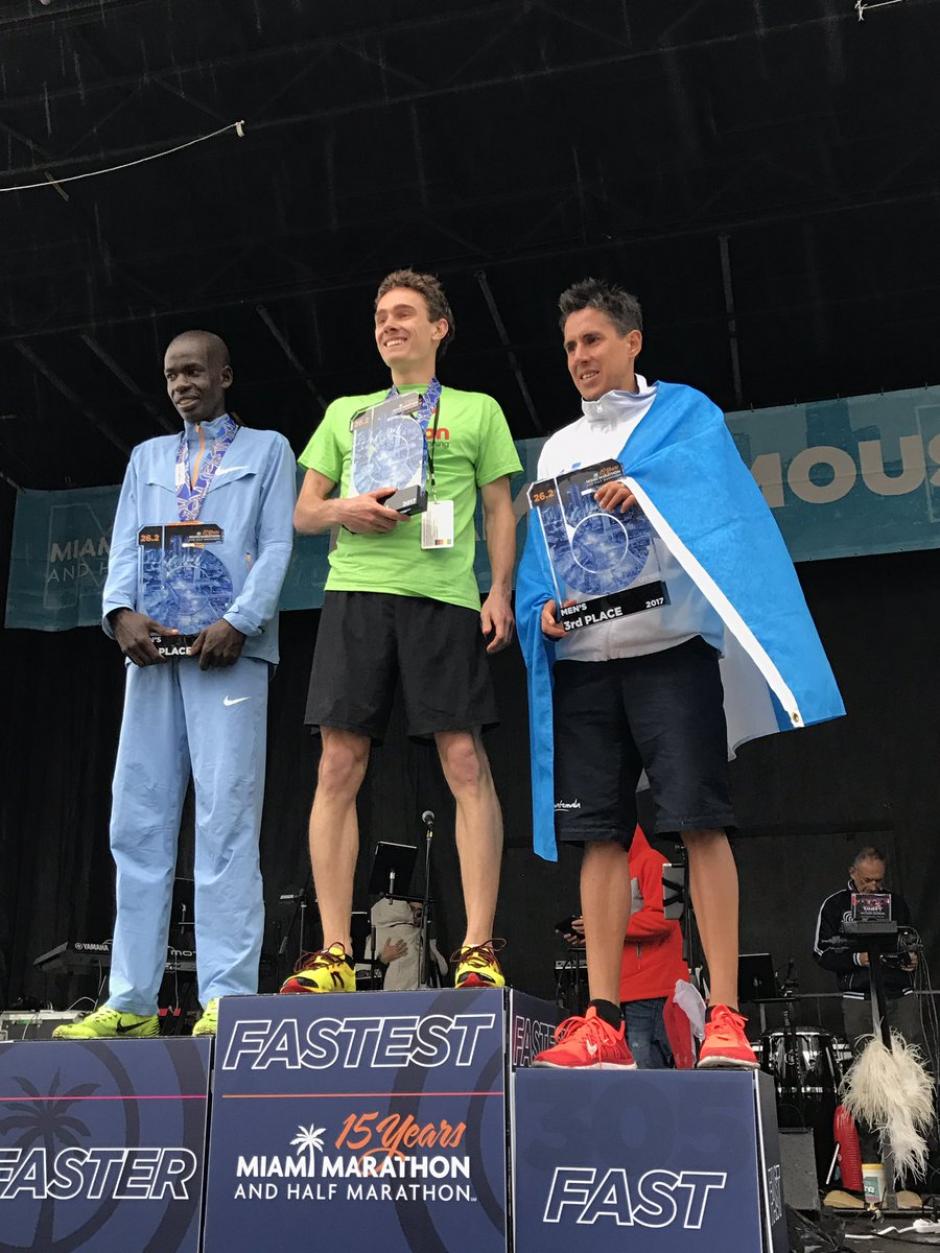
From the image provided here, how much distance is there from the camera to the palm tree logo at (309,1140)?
6.74 feet

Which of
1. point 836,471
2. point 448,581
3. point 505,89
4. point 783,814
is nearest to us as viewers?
point 448,581

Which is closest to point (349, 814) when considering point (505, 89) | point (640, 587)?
point (640, 587)

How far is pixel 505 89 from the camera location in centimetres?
542

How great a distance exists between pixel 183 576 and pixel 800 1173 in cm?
341

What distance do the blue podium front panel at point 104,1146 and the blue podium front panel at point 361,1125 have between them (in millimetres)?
59

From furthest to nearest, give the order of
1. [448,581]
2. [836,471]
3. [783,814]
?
1. [783,814]
2. [836,471]
3. [448,581]

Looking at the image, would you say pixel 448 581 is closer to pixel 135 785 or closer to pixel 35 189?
pixel 135 785

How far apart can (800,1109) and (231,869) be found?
468cm

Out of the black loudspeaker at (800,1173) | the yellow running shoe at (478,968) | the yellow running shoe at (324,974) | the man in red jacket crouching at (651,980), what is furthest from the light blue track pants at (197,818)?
the black loudspeaker at (800,1173)

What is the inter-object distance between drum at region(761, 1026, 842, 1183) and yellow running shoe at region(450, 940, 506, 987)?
456 cm

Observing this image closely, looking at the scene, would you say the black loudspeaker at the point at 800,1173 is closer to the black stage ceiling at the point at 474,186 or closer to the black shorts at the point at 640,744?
the black shorts at the point at 640,744

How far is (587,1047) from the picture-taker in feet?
7.01

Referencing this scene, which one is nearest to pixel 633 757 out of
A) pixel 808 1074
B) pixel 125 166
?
pixel 125 166

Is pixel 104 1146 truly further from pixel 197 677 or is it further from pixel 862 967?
pixel 862 967
